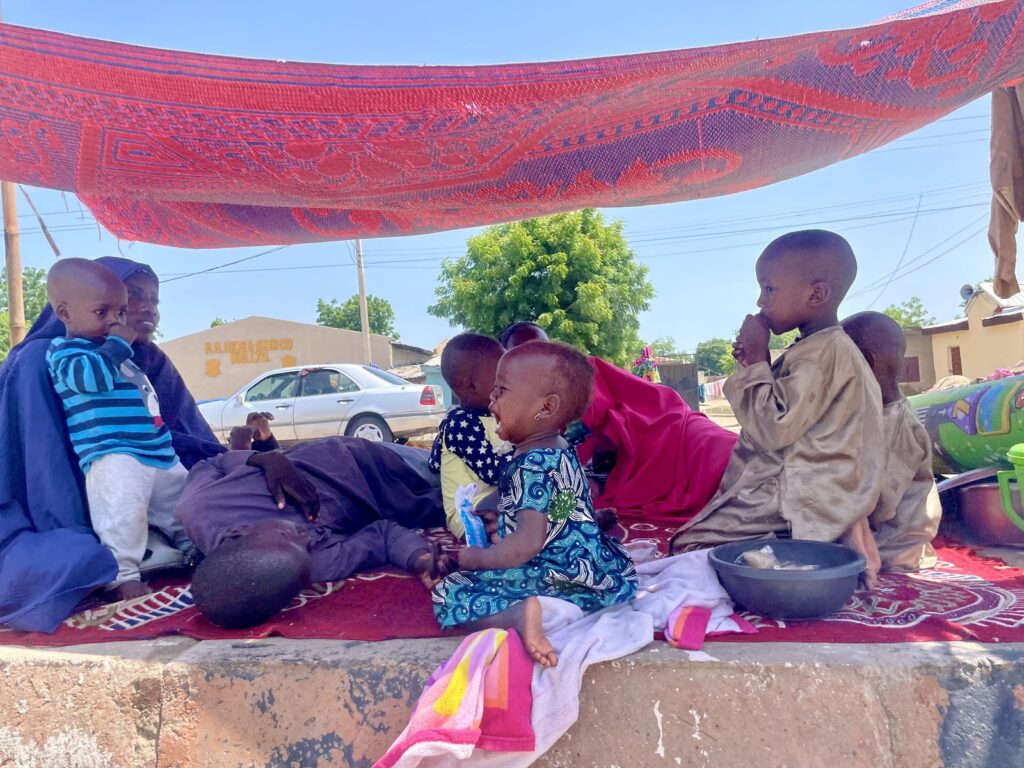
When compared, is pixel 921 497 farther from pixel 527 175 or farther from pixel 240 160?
pixel 240 160

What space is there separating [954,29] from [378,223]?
310 centimetres

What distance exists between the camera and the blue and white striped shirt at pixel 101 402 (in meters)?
2.77

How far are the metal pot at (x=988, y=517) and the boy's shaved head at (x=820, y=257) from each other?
134 centimetres

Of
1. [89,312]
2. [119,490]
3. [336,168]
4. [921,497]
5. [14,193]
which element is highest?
[14,193]

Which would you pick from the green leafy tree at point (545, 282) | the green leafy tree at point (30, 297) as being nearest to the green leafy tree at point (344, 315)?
the green leafy tree at point (30, 297)

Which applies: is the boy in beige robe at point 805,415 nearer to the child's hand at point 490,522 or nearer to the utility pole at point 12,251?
the child's hand at point 490,522

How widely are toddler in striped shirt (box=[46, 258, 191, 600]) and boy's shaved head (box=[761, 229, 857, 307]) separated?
260 cm

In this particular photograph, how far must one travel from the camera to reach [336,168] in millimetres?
3211

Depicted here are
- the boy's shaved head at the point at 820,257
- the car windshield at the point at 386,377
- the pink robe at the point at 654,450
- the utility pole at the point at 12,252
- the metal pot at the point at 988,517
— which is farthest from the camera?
the car windshield at the point at 386,377

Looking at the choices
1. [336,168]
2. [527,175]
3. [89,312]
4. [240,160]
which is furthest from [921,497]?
[89,312]

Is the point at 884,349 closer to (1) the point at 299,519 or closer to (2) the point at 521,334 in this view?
(2) the point at 521,334

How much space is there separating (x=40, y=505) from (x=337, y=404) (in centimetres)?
982

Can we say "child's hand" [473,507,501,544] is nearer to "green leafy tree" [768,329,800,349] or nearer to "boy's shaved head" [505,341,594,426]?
"boy's shaved head" [505,341,594,426]

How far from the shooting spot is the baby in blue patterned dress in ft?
6.90
